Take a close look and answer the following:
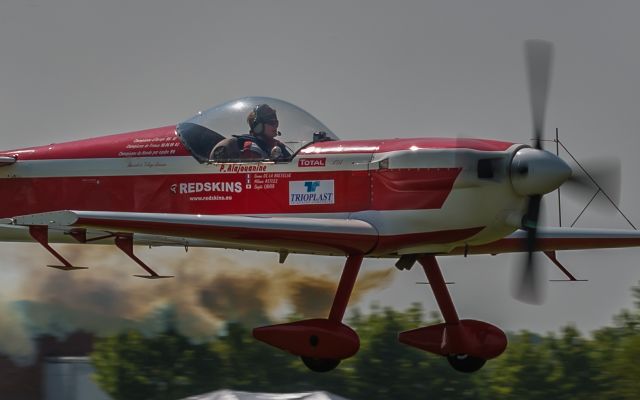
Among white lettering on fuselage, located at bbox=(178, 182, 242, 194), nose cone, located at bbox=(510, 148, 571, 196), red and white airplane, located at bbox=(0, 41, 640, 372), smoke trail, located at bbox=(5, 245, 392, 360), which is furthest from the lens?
smoke trail, located at bbox=(5, 245, 392, 360)

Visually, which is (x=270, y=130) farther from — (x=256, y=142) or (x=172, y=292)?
(x=172, y=292)

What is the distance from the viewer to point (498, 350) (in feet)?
49.2

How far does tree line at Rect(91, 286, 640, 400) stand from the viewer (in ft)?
125

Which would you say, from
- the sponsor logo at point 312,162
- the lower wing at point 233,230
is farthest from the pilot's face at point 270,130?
the lower wing at point 233,230

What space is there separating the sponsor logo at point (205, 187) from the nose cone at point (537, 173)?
11.1 feet

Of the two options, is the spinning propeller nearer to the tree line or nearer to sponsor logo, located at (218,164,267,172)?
sponsor logo, located at (218,164,267,172)

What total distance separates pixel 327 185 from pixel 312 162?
344 millimetres

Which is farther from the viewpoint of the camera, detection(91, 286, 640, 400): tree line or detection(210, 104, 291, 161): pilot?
detection(91, 286, 640, 400): tree line

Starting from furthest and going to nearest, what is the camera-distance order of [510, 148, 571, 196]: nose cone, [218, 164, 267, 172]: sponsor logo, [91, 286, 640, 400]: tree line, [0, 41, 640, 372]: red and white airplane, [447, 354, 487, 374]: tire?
1. [91, 286, 640, 400]: tree line
2. [447, 354, 487, 374]: tire
3. [218, 164, 267, 172]: sponsor logo
4. [0, 41, 640, 372]: red and white airplane
5. [510, 148, 571, 196]: nose cone

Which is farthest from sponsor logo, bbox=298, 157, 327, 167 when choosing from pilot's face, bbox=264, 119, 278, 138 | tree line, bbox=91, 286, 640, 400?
tree line, bbox=91, 286, 640, 400

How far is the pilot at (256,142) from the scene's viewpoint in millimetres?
14875

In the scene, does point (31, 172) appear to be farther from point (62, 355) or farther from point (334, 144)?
point (62, 355)

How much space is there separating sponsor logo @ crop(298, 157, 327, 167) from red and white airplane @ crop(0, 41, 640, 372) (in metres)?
0.01

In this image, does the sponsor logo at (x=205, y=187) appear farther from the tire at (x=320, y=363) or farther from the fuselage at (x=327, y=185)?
the tire at (x=320, y=363)
